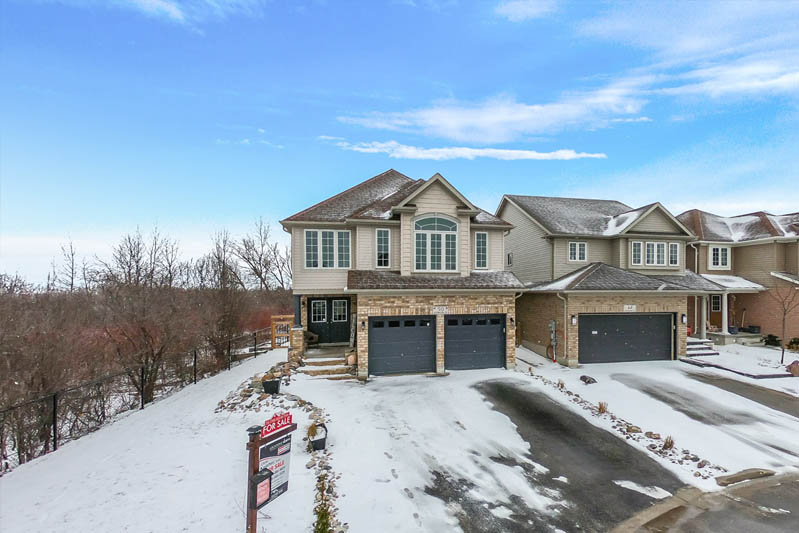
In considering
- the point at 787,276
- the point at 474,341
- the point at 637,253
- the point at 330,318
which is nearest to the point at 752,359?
the point at 637,253

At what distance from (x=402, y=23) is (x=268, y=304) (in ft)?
83.8

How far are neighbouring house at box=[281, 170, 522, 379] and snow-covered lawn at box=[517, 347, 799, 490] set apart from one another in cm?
287

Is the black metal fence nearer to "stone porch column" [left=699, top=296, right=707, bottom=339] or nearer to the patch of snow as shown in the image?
the patch of snow

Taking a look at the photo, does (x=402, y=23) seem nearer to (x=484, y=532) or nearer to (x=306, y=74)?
(x=306, y=74)

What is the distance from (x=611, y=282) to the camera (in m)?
14.3

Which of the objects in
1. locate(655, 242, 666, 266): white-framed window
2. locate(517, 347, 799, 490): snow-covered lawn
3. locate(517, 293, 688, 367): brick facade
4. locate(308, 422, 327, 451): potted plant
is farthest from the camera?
locate(655, 242, 666, 266): white-framed window

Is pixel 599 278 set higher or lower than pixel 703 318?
higher

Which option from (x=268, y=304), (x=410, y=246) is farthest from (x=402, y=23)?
(x=268, y=304)

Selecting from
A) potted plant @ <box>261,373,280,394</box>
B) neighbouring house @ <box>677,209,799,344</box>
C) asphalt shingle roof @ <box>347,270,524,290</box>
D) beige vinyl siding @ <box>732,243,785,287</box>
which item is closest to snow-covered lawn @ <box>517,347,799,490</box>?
asphalt shingle roof @ <box>347,270,524,290</box>

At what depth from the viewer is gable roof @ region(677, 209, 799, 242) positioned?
1906 cm

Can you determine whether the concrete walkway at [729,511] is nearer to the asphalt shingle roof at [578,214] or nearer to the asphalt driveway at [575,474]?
the asphalt driveway at [575,474]

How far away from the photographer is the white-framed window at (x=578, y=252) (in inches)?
675

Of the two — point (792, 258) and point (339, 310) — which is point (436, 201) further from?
point (792, 258)

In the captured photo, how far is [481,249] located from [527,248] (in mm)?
5818
